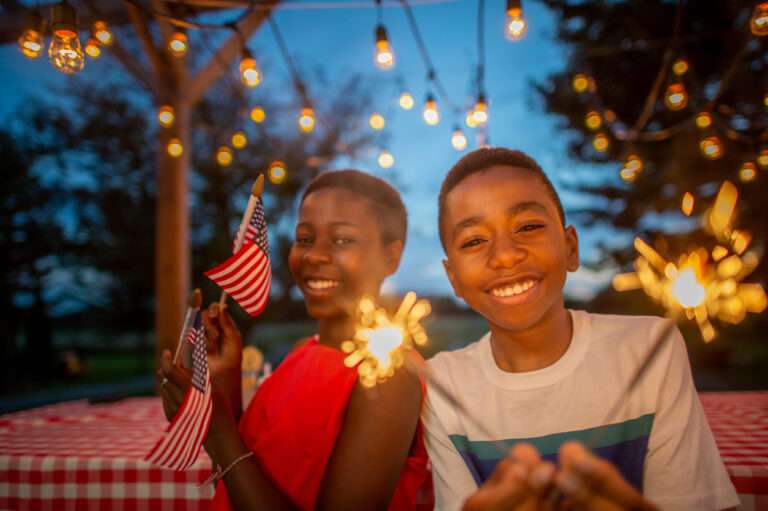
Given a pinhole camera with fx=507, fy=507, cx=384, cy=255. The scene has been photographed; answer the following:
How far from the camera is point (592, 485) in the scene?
0.87m

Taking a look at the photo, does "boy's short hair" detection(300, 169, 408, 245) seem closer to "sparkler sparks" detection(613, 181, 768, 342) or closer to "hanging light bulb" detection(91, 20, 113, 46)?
"sparkler sparks" detection(613, 181, 768, 342)

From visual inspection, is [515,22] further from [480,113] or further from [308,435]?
[308,435]

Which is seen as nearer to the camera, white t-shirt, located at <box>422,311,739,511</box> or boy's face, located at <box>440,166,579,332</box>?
white t-shirt, located at <box>422,311,739,511</box>

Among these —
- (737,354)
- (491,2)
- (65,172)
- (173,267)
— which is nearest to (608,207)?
(737,354)

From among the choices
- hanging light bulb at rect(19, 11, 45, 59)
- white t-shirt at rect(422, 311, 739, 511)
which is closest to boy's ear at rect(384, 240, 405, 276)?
white t-shirt at rect(422, 311, 739, 511)

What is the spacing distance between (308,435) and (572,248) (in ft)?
3.33

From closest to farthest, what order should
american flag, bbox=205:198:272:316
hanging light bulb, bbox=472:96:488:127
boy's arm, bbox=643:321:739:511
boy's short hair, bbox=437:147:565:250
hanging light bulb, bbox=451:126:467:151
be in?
boy's arm, bbox=643:321:739:511 < boy's short hair, bbox=437:147:565:250 < american flag, bbox=205:198:272:316 < hanging light bulb, bbox=472:96:488:127 < hanging light bulb, bbox=451:126:467:151

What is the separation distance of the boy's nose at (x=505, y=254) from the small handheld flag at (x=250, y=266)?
0.78m

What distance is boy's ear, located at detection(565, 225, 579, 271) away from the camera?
5.27 ft

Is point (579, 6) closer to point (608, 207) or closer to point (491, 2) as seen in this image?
point (608, 207)

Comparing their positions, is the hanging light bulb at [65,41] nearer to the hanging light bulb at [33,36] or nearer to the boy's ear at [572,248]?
the hanging light bulb at [33,36]

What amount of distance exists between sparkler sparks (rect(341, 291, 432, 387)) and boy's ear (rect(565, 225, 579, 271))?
509mm

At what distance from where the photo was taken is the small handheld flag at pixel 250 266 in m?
1.71

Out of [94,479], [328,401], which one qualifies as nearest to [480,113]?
[328,401]
